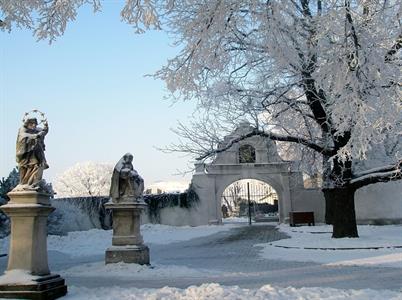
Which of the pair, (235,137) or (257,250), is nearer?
(257,250)

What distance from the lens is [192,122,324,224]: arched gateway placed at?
101ft

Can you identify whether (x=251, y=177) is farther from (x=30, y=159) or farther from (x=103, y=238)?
(x=30, y=159)

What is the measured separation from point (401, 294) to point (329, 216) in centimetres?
1973

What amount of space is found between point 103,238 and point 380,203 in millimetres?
15854

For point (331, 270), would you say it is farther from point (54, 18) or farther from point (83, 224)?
point (83, 224)

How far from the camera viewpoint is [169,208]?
31.1 metres

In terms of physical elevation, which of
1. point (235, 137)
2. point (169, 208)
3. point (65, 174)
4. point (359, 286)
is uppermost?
point (65, 174)

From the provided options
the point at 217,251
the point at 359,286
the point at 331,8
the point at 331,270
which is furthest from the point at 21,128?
the point at 217,251

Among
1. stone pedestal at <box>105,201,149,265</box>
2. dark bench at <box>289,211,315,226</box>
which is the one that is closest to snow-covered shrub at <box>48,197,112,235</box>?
dark bench at <box>289,211,315,226</box>

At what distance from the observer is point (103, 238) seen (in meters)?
24.0

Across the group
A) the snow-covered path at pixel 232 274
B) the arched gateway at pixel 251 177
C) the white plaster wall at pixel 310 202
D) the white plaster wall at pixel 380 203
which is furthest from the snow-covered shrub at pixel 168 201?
the snow-covered path at pixel 232 274

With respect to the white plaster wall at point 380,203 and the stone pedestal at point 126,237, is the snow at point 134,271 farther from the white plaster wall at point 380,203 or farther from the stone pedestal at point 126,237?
the white plaster wall at point 380,203

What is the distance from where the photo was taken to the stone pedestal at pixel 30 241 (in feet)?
24.5

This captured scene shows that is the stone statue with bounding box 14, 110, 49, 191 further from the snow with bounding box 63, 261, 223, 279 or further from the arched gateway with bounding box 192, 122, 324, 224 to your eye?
the arched gateway with bounding box 192, 122, 324, 224
